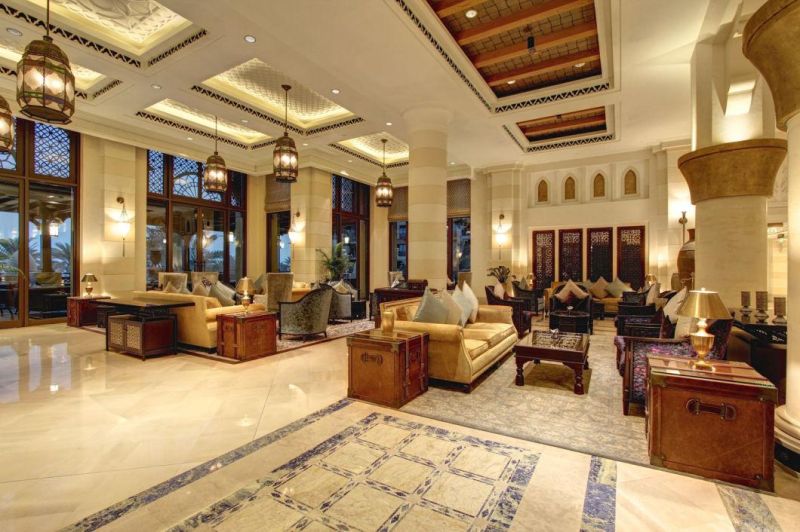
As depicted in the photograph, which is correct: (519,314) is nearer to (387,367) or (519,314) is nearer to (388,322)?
(388,322)

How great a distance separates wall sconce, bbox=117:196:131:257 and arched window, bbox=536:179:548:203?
10.0 metres

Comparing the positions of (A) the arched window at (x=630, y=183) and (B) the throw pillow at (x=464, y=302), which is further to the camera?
(A) the arched window at (x=630, y=183)

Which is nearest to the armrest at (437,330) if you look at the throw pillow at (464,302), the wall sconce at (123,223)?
the throw pillow at (464,302)

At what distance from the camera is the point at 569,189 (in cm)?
1055

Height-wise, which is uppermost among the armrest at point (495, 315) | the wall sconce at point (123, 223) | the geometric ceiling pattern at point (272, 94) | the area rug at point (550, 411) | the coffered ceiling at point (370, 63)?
the geometric ceiling pattern at point (272, 94)

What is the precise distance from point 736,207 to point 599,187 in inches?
267

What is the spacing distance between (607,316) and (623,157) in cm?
394

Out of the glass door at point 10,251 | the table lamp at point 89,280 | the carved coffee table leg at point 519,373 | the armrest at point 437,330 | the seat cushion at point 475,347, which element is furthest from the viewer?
the table lamp at point 89,280

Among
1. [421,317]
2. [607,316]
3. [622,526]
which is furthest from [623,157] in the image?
[622,526]

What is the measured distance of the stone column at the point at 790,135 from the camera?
93.1 inches

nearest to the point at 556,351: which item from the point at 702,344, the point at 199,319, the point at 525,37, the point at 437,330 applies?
the point at 437,330

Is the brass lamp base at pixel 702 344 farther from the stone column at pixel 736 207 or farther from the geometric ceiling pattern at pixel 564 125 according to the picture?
the geometric ceiling pattern at pixel 564 125

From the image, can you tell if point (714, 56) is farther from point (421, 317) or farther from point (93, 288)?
point (93, 288)

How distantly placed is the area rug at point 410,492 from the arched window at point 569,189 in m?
9.11
